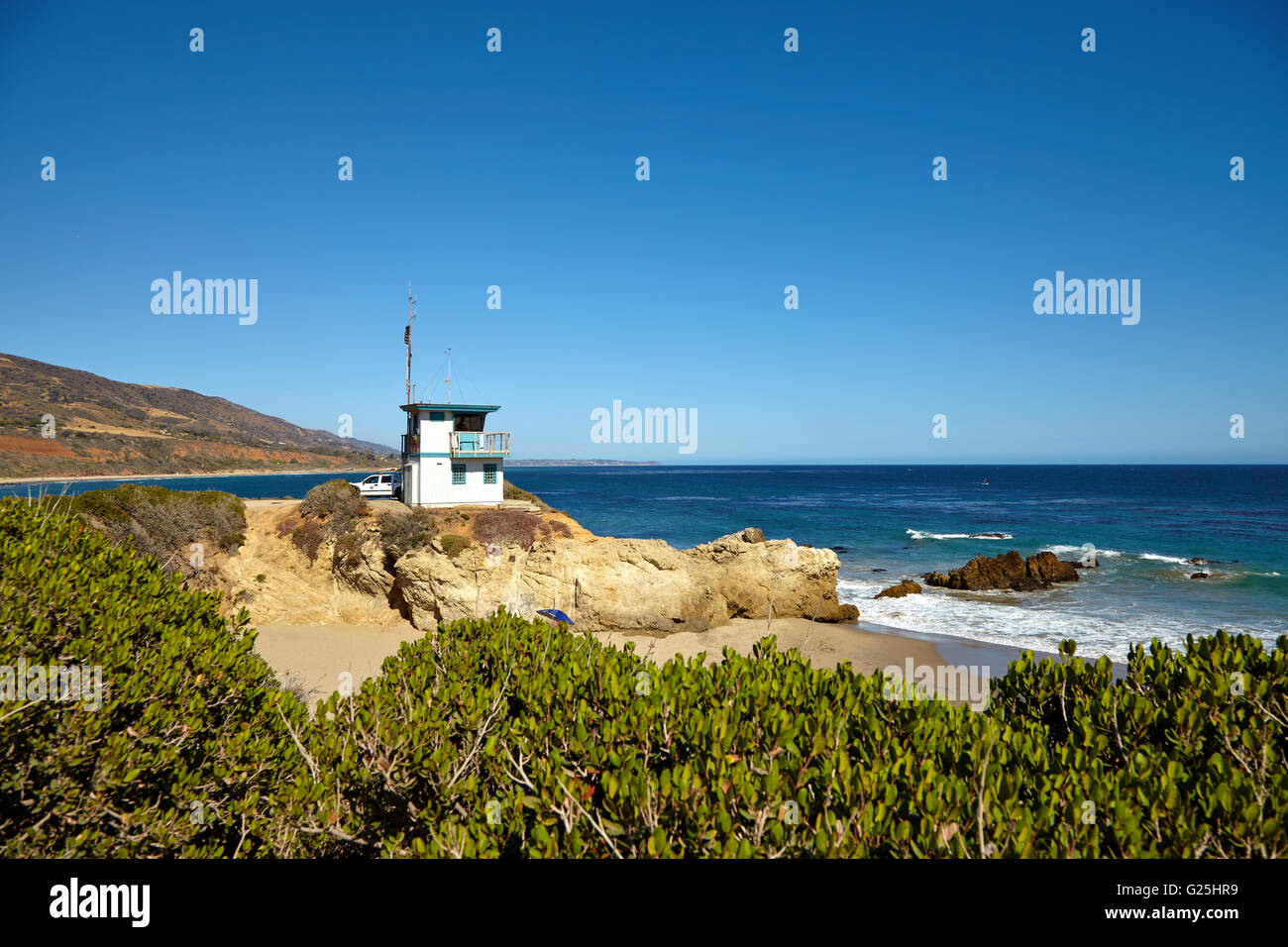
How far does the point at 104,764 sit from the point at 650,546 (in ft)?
59.1

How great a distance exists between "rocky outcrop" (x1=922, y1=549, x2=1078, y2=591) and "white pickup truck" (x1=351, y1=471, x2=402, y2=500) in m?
28.8

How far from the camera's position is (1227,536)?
42.0 meters

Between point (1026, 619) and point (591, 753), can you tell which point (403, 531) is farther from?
point (1026, 619)

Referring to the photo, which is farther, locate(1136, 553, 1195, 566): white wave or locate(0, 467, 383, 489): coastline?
locate(0, 467, 383, 489): coastline

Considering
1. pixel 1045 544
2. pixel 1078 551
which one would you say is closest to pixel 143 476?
pixel 1045 544

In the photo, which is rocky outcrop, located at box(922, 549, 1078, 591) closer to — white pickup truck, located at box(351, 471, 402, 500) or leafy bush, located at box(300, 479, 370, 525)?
leafy bush, located at box(300, 479, 370, 525)

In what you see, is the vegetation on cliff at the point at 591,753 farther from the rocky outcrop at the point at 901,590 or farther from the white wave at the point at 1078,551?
the white wave at the point at 1078,551

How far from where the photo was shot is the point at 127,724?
4652 millimetres

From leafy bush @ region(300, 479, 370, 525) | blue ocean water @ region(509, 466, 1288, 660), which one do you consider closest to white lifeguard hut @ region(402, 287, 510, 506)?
leafy bush @ region(300, 479, 370, 525)

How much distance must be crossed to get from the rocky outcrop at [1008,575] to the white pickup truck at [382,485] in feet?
94.5

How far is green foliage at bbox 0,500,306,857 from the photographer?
13.4 feet

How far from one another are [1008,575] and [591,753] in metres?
31.3

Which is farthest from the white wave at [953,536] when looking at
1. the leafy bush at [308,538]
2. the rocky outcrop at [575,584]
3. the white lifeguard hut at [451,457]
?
the leafy bush at [308,538]
